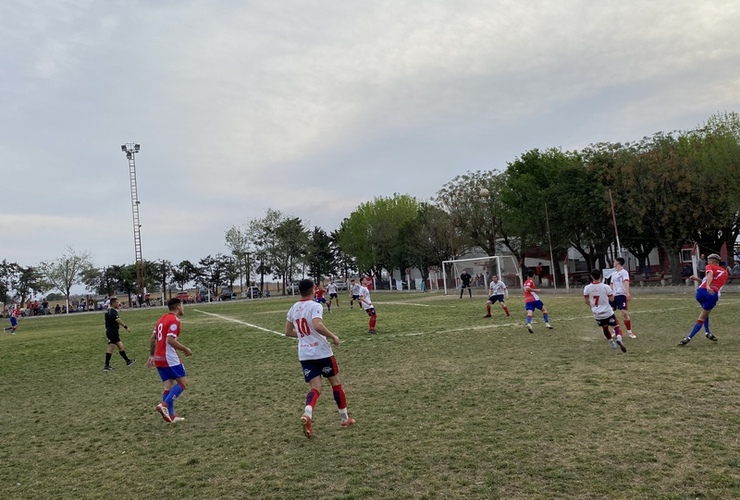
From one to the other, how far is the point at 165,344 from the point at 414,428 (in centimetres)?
384

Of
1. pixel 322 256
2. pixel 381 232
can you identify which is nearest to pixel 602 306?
pixel 381 232

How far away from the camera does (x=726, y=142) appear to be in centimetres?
3453

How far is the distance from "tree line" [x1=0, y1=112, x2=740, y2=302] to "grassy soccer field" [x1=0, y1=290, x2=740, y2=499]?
2630cm

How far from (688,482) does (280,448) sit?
3.91m

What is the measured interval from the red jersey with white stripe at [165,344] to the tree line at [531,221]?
33677 mm

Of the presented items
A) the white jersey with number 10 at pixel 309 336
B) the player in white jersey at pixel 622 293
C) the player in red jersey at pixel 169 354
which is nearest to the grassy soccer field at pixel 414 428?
the player in red jersey at pixel 169 354

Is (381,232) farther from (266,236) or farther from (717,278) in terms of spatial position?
(717,278)

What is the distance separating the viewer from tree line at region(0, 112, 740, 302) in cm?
3681

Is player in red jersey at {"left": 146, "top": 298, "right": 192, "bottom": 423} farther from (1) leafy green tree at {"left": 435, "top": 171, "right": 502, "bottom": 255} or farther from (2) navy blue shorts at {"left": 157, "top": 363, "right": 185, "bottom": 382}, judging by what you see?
(1) leafy green tree at {"left": 435, "top": 171, "right": 502, "bottom": 255}

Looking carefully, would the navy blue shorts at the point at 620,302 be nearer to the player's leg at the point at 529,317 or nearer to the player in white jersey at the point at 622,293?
the player in white jersey at the point at 622,293

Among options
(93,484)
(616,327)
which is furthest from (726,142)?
(93,484)

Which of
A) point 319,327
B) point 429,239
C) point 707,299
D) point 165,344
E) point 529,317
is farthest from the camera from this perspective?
point 429,239

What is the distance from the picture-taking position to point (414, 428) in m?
6.87

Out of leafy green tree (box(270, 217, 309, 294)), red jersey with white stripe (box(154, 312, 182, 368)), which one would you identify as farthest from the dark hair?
leafy green tree (box(270, 217, 309, 294))
